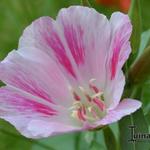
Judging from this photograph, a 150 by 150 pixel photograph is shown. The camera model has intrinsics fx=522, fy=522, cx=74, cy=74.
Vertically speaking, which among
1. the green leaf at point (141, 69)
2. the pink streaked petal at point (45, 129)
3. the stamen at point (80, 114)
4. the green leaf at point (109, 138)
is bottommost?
the green leaf at point (109, 138)

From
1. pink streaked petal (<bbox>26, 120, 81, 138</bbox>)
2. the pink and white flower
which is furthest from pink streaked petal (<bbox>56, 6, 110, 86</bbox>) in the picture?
pink streaked petal (<bbox>26, 120, 81, 138</bbox>)

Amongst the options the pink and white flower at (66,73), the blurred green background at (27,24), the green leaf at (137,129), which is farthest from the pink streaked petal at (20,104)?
the blurred green background at (27,24)

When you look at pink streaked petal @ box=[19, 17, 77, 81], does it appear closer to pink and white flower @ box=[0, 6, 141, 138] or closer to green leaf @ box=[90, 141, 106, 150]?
pink and white flower @ box=[0, 6, 141, 138]

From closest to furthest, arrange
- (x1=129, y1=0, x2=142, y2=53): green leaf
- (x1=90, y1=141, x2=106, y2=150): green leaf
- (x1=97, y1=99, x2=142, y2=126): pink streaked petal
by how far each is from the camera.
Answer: (x1=97, y1=99, x2=142, y2=126): pink streaked petal
(x1=129, y1=0, x2=142, y2=53): green leaf
(x1=90, y1=141, x2=106, y2=150): green leaf

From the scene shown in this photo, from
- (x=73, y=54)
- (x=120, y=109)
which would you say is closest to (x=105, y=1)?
(x=73, y=54)

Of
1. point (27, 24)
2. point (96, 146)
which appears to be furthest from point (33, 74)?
point (27, 24)

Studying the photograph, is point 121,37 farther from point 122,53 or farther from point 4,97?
point 4,97

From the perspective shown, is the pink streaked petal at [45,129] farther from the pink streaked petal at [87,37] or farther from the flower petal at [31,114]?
the pink streaked petal at [87,37]
